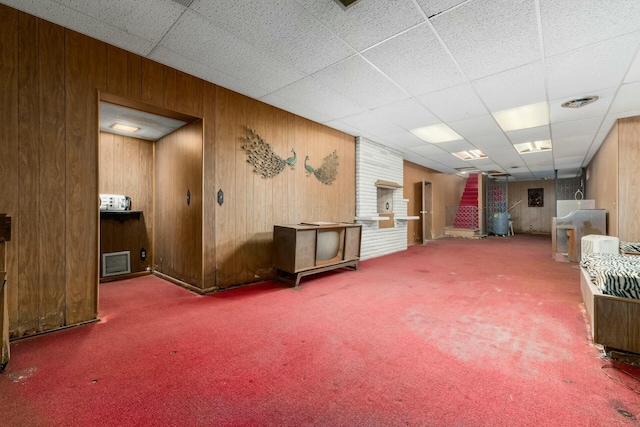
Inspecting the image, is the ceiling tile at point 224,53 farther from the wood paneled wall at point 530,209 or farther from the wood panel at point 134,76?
the wood paneled wall at point 530,209

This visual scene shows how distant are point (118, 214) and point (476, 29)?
525cm

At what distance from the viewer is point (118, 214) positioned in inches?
176

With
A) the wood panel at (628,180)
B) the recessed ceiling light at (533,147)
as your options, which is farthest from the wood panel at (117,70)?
the recessed ceiling light at (533,147)

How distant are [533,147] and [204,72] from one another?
762cm

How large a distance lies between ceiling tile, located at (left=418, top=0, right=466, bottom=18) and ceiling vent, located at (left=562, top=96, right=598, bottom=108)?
3032 mm

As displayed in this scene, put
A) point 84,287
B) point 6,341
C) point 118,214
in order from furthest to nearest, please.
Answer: point 118,214, point 84,287, point 6,341

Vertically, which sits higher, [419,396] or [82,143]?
[82,143]

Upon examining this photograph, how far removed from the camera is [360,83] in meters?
3.61

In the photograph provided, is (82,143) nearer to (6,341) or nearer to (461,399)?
(6,341)

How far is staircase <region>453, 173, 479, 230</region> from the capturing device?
11.7m

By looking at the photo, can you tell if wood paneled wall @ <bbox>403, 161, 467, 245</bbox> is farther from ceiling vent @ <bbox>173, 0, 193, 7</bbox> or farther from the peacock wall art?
ceiling vent @ <bbox>173, 0, 193, 7</bbox>

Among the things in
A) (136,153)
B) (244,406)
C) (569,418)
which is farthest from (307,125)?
(569,418)

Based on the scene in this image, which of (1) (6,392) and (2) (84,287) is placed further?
(2) (84,287)

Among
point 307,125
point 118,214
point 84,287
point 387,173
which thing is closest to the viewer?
point 84,287
